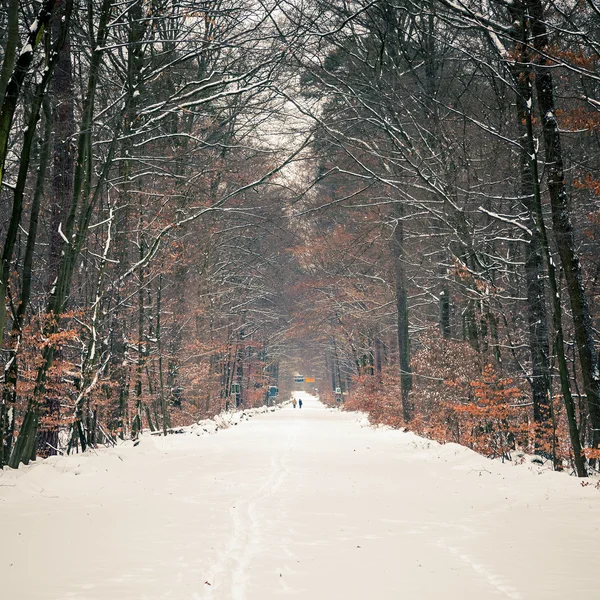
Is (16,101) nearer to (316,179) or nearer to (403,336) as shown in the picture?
(316,179)

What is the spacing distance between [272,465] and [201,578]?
811 cm

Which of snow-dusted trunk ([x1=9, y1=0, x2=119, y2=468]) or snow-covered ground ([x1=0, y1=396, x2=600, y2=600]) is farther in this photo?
snow-dusted trunk ([x1=9, y1=0, x2=119, y2=468])

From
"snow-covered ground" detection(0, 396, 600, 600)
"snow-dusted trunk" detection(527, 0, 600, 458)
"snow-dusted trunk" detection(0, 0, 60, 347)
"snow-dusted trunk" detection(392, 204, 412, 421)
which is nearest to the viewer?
"snow-covered ground" detection(0, 396, 600, 600)

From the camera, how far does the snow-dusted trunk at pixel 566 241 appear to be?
388 inches

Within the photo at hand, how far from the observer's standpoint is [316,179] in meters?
14.9

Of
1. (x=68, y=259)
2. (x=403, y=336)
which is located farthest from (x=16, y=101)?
(x=403, y=336)

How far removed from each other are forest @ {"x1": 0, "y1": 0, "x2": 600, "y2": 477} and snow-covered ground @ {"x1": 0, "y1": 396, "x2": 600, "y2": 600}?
4.89 ft

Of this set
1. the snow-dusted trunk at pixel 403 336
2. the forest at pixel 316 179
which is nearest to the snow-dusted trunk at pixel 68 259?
the forest at pixel 316 179

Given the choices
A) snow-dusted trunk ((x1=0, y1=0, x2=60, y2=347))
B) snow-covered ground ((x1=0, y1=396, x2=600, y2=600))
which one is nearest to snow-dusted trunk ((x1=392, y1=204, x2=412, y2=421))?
snow-covered ground ((x1=0, y1=396, x2=600, y2=600))

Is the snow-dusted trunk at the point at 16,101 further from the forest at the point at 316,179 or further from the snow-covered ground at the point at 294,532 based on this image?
the snow-covered ground at the point at 294,532

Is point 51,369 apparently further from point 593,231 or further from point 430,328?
point 430,328

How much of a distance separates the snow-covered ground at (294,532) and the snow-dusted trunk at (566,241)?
1.51 meters

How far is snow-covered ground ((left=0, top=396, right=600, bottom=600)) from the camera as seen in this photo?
15.9 ft

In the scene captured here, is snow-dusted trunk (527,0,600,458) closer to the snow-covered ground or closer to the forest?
the forest
